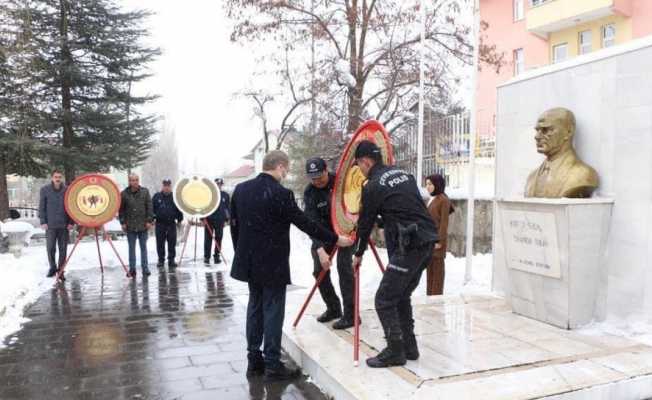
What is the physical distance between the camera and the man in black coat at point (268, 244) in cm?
434

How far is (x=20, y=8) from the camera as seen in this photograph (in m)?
12.3

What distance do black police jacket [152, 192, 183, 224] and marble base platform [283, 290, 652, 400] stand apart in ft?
19.6

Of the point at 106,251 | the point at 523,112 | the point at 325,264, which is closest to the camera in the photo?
the point at 325,264

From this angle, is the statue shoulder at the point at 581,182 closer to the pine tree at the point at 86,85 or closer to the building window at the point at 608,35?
the pine tree at the point at 86,85

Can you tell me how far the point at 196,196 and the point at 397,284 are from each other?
25.4 feet

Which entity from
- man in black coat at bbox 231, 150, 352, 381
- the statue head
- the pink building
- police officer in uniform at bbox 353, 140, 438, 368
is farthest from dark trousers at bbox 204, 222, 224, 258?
the pink building

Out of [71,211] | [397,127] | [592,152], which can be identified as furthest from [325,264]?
[397,127]

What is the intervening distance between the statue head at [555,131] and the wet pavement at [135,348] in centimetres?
332

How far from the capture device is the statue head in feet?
17.7

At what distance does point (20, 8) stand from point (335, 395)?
40.4 feet

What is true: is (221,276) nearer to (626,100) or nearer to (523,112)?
(523,112)

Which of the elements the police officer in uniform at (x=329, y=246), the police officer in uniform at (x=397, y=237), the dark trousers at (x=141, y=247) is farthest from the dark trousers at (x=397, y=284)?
the dark trousers at (x=141, y=247)

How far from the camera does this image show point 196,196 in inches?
435

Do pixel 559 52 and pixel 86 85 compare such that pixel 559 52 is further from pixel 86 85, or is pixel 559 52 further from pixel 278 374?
pixel 278 374
